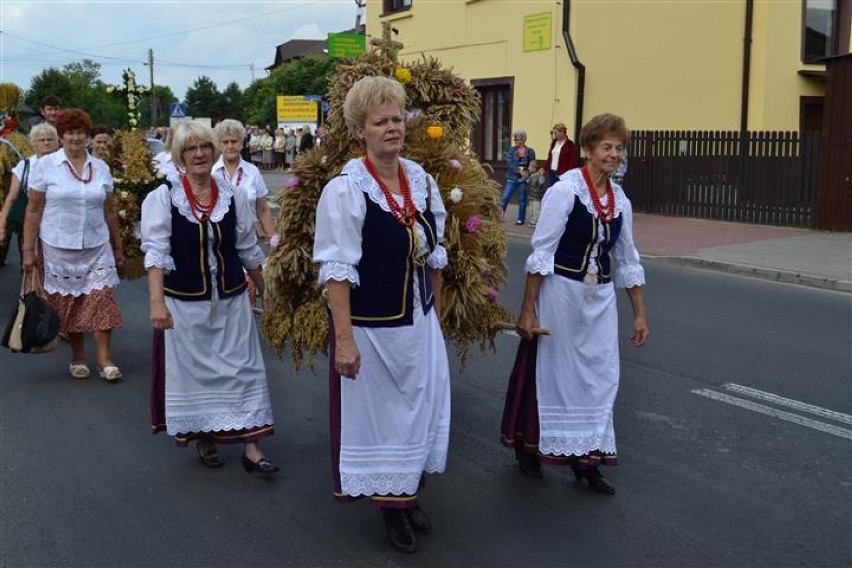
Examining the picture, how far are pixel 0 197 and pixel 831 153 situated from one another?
42.1ft

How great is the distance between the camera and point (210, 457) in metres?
5.36

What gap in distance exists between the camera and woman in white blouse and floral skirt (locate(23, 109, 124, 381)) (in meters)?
7.00

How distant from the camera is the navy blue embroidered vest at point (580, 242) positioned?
4.71 m

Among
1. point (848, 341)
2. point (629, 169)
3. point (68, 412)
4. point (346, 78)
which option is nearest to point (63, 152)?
point (68, 412)

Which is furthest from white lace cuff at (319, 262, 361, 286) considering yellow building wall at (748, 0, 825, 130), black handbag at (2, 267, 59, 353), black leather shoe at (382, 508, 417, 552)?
yellow building wall at (748, 0, 825, 130)

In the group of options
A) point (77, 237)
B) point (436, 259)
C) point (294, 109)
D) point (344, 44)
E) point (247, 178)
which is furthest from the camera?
point (294, 109)

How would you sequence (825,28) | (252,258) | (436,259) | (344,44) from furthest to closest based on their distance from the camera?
(344,44)
(825,28)
(252,258)
(436,259)

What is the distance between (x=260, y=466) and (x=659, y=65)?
62.8ft

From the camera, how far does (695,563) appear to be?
4.12 metres

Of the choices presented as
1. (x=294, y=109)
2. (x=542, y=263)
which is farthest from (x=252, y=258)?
(x=294, y=109)

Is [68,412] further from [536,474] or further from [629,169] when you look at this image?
[629,169]

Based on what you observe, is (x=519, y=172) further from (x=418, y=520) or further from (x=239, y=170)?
(x=418, y=520)

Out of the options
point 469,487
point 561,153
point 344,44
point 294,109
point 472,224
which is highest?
point 344,44

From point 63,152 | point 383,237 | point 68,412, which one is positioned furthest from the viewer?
point 63,152
